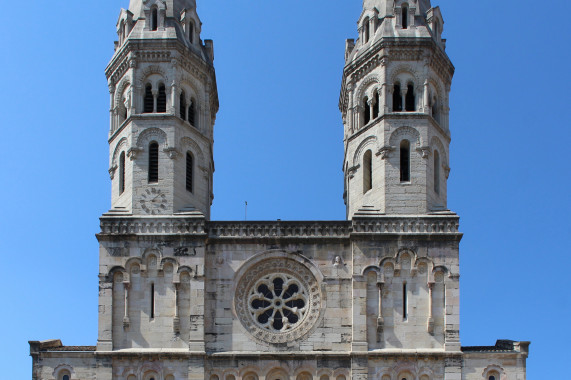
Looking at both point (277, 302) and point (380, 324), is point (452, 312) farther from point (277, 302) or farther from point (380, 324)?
point (277, 302)

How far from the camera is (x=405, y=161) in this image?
40312 millimetres

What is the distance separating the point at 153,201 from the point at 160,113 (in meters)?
3.66

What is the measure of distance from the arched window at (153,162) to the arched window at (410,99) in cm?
1008

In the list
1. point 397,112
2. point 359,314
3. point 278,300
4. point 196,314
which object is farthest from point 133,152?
point 359,314

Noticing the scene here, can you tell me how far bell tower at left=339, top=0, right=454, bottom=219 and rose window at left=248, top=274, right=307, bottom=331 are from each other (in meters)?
3.64

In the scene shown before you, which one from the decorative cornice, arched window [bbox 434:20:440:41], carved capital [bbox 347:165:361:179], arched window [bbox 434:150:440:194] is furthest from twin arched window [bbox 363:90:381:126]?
the decorative cornice

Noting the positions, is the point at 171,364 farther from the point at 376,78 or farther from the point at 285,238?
the point at 376,78

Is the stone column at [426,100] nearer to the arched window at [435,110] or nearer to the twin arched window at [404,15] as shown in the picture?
the arched window at [435,110]

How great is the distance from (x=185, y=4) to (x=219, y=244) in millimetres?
11092

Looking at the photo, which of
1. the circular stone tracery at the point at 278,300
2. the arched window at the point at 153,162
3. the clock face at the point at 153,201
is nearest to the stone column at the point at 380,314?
the circular stone tracery at the point at 278,300

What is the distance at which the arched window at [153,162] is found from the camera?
4009cm

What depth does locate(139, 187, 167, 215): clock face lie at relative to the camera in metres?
39.2

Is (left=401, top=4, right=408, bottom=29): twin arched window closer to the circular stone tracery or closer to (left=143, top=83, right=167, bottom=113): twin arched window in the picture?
(left=143, top=83, right=167, bottom=113): twin arched window

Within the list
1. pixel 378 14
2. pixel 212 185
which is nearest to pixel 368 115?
pixel 378 14
